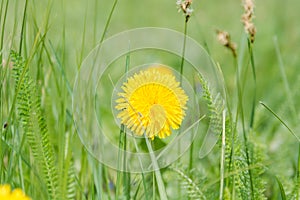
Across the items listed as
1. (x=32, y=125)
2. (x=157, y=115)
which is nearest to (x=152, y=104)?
(x=157, y=115)

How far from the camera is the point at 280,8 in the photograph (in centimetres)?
389

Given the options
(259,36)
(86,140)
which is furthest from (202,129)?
(259,36)

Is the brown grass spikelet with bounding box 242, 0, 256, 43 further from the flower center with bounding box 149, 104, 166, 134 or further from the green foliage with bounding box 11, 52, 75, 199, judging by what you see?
the green foliage with bounding box 11, 52, 75, 199

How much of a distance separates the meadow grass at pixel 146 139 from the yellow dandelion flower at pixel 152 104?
0.17 ft

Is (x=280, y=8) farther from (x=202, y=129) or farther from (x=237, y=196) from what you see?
(x=237, y=196)

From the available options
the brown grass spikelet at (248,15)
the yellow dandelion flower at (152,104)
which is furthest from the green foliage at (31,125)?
the brown grass spikelet at (248,15)

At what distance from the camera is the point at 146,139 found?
1038mm

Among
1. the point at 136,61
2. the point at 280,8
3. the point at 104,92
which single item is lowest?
the point at 104,92

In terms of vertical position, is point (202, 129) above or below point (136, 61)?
below

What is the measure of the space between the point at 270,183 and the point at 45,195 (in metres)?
0.86

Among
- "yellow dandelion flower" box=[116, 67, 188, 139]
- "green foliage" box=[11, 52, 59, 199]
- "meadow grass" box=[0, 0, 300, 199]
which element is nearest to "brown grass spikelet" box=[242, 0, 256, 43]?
"meadow grass" box=[0, 0, 300, 199]

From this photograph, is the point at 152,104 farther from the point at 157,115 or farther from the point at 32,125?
the point at 32,125

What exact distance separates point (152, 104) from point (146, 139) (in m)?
0.07

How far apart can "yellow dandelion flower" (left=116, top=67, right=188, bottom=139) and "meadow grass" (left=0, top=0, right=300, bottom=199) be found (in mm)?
52
